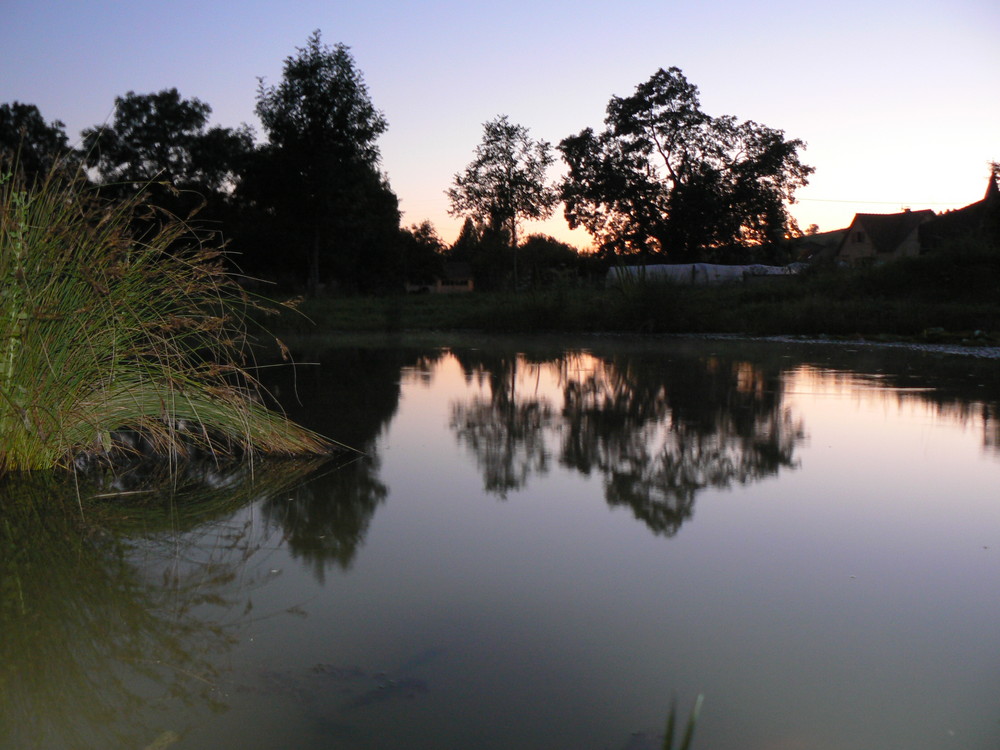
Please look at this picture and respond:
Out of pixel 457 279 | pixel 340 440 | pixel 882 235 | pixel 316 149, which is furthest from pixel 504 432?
pixel 457 279

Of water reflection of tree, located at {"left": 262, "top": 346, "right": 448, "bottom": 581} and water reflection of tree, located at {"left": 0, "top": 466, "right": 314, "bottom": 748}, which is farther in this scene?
water reflection of tree, located at {"left": 262, "top": 346, "right": 448, "bottom": 581}

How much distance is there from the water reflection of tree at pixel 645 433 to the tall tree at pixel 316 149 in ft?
84.8

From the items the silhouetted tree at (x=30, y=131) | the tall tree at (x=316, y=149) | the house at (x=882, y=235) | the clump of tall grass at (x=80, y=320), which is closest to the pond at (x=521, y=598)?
the clump of tall grass at (x=80, y=320)

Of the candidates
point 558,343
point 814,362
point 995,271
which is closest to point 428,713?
point 814,362

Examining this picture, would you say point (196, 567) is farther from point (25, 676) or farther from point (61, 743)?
point (61, 743)

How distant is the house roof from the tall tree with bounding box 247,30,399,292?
30.7m

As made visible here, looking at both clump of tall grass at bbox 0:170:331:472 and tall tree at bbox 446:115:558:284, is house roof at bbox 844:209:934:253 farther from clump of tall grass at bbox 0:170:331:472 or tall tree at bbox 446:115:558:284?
clump of tall grass at bbox 0:170:331:472

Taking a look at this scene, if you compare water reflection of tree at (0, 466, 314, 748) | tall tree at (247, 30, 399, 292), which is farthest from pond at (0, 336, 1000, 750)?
tall tree at (247, 30, 399, 292)

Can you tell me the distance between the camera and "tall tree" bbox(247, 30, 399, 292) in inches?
1300

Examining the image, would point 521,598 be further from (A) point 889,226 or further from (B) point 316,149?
(A) point 889,226

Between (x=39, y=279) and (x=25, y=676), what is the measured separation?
221 centimetres

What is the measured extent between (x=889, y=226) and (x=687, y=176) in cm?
2014

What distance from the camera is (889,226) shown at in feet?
171

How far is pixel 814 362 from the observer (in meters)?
11.1
